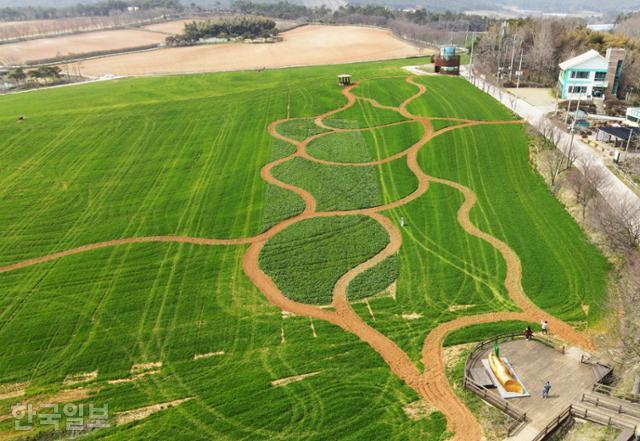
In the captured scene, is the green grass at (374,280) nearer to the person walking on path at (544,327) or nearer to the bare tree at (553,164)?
the person walking on path at (544,327)

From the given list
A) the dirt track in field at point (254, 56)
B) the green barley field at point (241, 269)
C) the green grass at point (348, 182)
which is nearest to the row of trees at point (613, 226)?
the green barley field at point (241, 269)

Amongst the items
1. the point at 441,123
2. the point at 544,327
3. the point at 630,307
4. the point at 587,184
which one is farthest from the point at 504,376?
the point at 441,123

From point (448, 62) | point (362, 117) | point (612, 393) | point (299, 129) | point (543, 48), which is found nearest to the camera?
point (612, 393)

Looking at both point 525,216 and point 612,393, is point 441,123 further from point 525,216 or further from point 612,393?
point 612,393

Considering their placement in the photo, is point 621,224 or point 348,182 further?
point 348,182

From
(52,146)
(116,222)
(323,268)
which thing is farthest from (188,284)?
(52,146)

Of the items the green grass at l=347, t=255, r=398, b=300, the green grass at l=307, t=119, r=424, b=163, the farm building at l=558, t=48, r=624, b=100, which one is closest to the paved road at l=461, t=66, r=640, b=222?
the farm building at l=558, t=48, r=624, b=100
